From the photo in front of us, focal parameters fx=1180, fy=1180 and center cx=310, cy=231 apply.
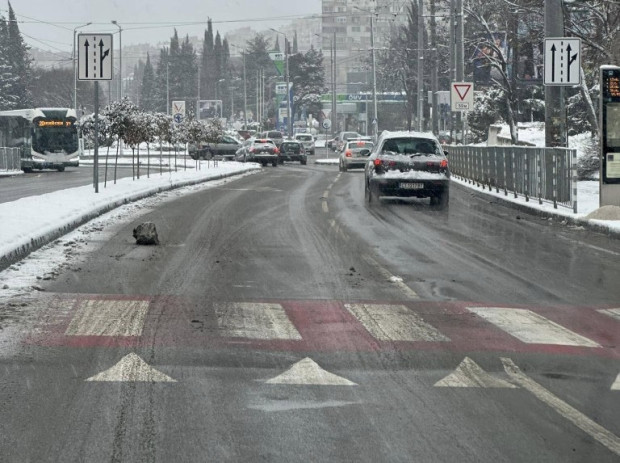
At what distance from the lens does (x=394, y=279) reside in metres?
12.8

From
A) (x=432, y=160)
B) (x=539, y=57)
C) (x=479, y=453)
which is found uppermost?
(x=539, y=57)

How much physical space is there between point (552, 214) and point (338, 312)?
13.0m

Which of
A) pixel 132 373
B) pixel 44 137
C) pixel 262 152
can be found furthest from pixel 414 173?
pixel 262 152

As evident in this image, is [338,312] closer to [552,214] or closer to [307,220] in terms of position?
[307,220]

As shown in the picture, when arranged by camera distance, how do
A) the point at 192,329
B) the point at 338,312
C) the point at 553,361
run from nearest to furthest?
the point at 553,361
the point at 192,329
the point at 338,312

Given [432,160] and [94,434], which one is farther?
[432,160]

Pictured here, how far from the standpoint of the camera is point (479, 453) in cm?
571

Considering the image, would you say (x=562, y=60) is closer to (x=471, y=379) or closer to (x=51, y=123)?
(x=471, y=379)

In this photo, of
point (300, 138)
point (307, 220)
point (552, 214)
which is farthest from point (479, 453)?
point (300, 138)

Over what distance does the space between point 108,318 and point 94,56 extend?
54.7 ft

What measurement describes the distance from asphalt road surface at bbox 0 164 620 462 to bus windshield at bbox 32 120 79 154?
4143cm

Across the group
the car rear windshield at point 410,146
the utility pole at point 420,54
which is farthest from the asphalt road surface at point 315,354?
the utility pole at point 420,54

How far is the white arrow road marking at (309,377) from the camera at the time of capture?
738 cm

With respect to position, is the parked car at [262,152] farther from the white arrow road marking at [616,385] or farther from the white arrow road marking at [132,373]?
the white arrow road marking at [616,385]
